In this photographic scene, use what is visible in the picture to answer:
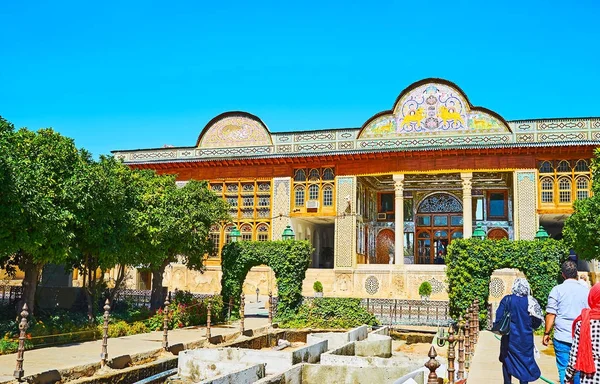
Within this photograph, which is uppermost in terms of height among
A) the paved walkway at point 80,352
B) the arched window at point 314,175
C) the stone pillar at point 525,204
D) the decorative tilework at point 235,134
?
the decorative tilework at point 235,134

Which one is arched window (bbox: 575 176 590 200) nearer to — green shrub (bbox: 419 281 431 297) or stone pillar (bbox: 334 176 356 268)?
green shrub (bbox: 419 281 431 297)

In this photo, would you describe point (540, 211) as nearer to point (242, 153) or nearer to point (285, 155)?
point (285, 155)

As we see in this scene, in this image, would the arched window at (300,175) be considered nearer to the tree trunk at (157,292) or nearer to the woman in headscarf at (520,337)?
the tree trunk at (157,292)

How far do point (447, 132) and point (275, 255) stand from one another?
45.7ft

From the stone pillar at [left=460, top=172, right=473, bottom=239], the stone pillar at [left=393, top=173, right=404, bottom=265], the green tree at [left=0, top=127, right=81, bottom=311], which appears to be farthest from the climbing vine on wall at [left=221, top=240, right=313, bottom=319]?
the stone pillar at [left=460, top=172, right=473, bottom=239]

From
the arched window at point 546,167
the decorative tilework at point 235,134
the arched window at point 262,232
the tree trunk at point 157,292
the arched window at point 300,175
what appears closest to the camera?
the tree trunk at point 157,292

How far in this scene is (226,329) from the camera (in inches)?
789

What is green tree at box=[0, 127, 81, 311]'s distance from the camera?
47.4ft

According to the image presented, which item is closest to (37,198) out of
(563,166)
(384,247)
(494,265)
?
(494,265)

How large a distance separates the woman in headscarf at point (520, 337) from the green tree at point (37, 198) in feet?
37.1

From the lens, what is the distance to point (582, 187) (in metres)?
31.2

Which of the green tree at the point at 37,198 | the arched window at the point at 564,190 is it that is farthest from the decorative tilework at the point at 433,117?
the green tree at the point at 37,198

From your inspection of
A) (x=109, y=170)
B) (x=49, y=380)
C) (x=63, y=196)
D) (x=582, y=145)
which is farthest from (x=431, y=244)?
(x=49, y=380)

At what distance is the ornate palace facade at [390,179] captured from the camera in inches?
1239
